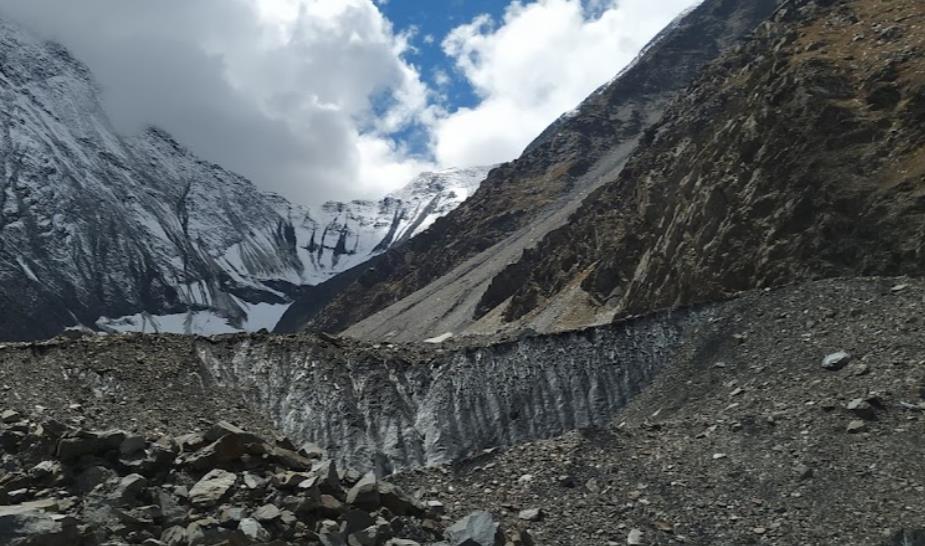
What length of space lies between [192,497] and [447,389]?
2364 cm

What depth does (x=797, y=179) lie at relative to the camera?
1966 inches

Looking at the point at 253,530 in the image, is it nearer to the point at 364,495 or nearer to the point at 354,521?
the point at 354,521

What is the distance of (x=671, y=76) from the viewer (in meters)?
189

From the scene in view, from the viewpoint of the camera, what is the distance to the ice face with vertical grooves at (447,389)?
119 ft

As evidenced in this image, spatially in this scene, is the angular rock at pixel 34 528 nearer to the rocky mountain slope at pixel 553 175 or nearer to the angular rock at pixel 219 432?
the angular rock at pixel 219 432

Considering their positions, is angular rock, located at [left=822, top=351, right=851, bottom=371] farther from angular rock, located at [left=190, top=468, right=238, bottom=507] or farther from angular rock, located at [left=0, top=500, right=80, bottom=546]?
angular rock, located at [left=0, top=500, right=80, bottom=546]

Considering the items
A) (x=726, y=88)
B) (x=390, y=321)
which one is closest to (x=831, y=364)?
(x=726, y=88)

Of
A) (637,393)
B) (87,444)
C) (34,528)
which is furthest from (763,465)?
(34,528)

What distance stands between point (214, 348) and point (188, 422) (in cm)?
908

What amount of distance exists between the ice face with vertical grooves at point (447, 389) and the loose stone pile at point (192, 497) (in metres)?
19.0

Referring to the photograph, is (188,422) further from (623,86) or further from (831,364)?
(623,86)

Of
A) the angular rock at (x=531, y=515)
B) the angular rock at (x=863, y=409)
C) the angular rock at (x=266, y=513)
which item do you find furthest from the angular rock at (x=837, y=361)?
the angular rock at (x=266, y=513)

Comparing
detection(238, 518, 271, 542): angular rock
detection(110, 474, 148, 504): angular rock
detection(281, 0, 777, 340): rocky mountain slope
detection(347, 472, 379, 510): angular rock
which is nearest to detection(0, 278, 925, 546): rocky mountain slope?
detection(110, 474, 148, 504): angular rock

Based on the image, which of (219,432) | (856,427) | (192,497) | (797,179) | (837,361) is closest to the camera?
(192,497)
